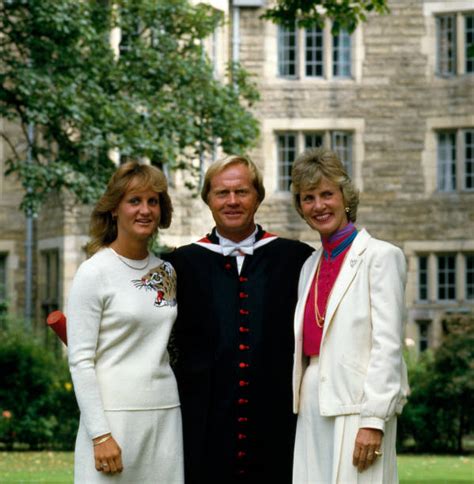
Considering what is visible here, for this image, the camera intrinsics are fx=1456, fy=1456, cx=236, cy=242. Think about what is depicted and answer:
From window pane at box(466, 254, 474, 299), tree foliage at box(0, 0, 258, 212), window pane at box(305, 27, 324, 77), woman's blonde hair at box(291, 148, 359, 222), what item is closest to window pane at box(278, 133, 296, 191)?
window pane at box(305, 27, 324, 77)

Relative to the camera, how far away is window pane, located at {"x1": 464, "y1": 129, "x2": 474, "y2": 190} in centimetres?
3109

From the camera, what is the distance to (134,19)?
25234 millimetres

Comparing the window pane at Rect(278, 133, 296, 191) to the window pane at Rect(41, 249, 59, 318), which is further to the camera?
the window pane at Rect(278, 133, 296, 191)

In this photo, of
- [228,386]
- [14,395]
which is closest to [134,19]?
[14,395]

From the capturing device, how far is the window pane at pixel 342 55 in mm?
31562

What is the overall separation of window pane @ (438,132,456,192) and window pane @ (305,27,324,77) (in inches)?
119

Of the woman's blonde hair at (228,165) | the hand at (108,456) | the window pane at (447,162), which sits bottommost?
the hand at (108,456)

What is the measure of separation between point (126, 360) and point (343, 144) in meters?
25.5

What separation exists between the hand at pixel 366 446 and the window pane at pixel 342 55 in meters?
26.0

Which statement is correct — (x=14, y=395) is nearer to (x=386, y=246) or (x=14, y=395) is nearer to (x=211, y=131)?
(x=211, y=131)

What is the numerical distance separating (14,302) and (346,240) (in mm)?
24128

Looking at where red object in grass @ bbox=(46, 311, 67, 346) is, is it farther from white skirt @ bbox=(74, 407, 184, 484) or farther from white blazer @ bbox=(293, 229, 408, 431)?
white blazer @ bbox=(293, 229, 408, 431)

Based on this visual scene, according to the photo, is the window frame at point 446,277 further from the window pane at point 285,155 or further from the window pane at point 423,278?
the window pane at point 285,155

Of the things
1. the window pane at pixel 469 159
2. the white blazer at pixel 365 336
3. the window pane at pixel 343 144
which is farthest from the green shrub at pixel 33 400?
the white blazer at pixel 365 336
